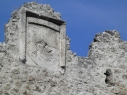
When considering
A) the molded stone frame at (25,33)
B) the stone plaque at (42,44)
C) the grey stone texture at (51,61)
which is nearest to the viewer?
the grey stone texture at (51,61)

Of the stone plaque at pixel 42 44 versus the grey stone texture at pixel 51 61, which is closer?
the grey stone texture at pixel 51 61

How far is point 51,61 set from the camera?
33.9ft

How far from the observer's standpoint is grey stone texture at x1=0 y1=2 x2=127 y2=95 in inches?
390

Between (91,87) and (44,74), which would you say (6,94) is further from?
(91,87)

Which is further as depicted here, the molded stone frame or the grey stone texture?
the molded stone frame

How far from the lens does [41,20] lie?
1046 cm

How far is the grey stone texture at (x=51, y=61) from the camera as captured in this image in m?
9.90

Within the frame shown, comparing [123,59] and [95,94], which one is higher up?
[123,59]

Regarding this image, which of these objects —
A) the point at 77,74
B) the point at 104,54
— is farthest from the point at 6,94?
the point at 104,54

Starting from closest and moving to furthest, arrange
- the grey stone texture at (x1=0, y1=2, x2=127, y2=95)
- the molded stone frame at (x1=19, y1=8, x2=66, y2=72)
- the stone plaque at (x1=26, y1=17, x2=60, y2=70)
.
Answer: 1. the grey stone texture at (x1=0, y1=2, x2=127, y2=95)
2. the molded stone frame at (x1=19, y1=8, x2=66, y2=72)
3. the stone plaque at (x1=26, y1=17, x2=60, y2=70)

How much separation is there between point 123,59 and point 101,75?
2.21 ft

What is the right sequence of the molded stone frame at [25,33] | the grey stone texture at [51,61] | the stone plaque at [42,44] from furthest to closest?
the stone plaque at [42,44] < the molded stone frame at [25,33] < the grey stone texture at [51,61]

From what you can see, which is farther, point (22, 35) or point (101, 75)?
point (101, 75)

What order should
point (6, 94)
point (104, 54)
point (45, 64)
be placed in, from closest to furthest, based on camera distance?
point (6, 94) < point (45, 64) < point (104, 54)
